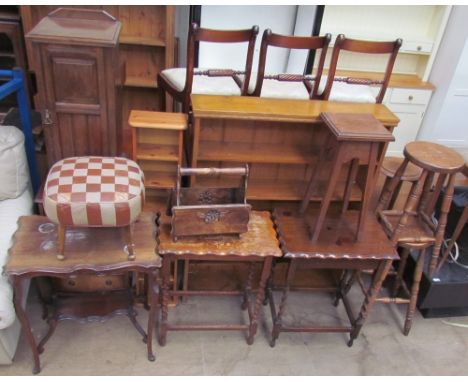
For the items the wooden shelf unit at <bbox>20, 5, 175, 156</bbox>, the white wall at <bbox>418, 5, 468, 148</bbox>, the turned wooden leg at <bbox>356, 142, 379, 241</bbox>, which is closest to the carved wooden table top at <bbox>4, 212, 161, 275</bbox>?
the turned wooden leg at <bbox>356, 142, 379, 241</bbox>

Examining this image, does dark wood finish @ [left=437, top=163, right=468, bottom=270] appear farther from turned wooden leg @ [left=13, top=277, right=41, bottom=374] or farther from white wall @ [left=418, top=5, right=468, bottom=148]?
turned wooden leg @ [left=13, top=277, right=41, bottom=374]

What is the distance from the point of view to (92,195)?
5.21 ft

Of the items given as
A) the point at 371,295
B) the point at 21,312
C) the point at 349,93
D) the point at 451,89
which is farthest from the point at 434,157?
the point at 451,89

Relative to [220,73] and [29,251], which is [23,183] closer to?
[29,251]

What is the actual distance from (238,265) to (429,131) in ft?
7.85

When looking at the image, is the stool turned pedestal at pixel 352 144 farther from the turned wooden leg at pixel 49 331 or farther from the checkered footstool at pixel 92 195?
the turned wooden leg at pixel 49 331

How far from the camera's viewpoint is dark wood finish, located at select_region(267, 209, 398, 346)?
1.96 meters

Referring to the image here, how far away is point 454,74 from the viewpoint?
11.8ft

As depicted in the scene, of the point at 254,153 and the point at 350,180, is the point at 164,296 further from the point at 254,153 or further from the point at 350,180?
the point at 350,180

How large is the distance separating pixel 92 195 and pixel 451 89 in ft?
10.7

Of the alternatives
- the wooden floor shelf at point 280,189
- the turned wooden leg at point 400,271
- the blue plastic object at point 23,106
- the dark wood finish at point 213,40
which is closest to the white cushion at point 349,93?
the dark wood finish at point 213,40

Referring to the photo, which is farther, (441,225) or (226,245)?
(441,225)

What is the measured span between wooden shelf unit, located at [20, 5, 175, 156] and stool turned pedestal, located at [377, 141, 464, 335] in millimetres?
1788

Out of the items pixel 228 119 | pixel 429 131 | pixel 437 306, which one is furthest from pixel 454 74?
pixel 228 119
